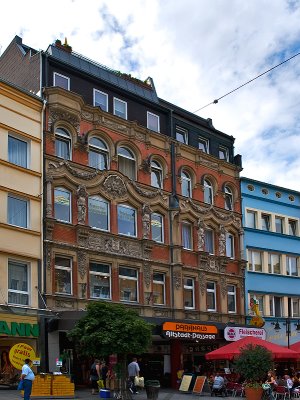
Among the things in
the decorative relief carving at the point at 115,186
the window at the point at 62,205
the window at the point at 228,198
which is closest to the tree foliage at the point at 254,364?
the window at the point at 62,205

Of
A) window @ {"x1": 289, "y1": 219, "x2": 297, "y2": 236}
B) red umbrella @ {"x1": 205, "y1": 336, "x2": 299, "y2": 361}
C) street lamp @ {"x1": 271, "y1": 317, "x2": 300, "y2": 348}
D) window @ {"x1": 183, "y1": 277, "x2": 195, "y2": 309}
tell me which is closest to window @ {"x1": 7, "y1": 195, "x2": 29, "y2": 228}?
red umbrella @ {"x1": 205, "y1": 336, "x2": 299, "y2": 361}

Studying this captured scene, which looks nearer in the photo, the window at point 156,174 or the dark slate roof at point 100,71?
the dark slate roof at point 100,71

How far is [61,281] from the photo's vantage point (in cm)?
3384

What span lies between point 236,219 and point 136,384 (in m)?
17.7

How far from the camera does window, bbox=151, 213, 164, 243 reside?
3959 centimetres

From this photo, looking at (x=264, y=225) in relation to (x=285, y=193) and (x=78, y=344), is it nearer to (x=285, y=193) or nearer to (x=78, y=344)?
(x=285, y=193)

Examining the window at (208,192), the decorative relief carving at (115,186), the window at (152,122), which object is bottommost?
the decorative relief carving at (115,186)

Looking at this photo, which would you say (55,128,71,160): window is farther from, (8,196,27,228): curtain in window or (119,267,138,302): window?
(119,267,138,302): window

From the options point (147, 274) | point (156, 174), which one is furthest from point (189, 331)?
point (156, 174)

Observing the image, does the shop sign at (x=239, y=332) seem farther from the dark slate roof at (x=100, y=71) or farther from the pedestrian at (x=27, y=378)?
the pedestrian at (x=27, y=378)

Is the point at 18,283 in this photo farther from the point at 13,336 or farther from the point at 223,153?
the point at 223,153

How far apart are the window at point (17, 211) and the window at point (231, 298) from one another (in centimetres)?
1645

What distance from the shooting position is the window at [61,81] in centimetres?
3609

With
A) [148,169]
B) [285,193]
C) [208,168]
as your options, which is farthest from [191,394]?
[285,193]
